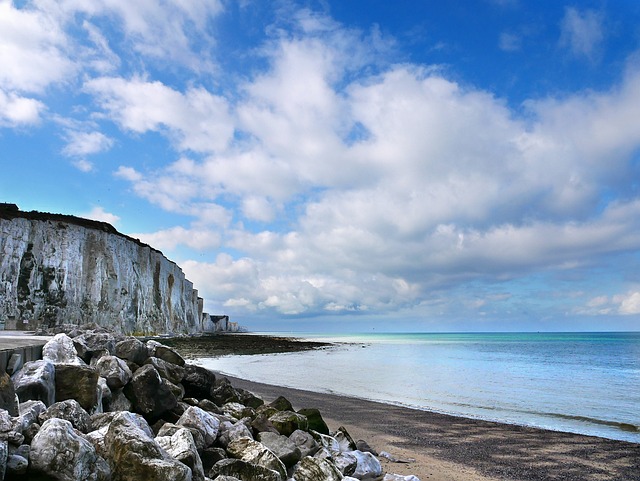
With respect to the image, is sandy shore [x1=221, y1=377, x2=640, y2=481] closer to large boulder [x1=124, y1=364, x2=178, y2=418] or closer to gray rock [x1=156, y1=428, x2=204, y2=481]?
large boulder [x1=124, y1=364, x2=178, y2=418]

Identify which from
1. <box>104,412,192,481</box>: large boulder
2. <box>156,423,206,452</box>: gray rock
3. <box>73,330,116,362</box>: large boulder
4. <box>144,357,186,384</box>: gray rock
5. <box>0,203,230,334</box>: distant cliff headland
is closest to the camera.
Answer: <box>104,412,192,481</box>: large boulder

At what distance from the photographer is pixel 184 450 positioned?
492cm

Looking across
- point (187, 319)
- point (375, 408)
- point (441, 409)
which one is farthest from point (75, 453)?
point (187, 319)

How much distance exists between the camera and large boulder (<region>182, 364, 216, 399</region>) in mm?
9055

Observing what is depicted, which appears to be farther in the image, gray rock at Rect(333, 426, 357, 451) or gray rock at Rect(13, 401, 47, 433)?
gray rock at Rect(333, 426, 357, 451)

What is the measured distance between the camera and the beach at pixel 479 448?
842 centimetres

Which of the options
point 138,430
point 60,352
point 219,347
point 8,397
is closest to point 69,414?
point 8,397

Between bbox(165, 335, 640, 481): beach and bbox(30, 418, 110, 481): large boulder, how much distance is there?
5305 mm

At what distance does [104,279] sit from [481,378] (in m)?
36.9

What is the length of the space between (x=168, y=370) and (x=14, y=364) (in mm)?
2839

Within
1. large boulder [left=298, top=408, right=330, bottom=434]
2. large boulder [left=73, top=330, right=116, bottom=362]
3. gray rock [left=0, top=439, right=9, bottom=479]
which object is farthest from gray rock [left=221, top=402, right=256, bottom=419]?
gray rock [left=0, top=439, right=9, bottom=479]

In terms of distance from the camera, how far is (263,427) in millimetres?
7160

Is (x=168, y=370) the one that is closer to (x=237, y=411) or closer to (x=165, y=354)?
(x=165, y=354)

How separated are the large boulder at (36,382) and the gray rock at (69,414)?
74cm
